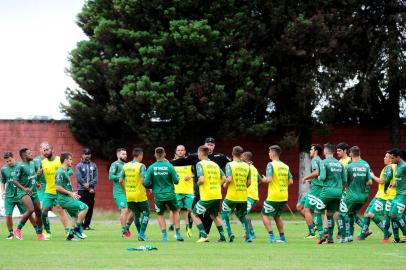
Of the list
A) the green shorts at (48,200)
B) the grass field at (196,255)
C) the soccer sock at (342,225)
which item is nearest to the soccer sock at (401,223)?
the grass field at (196,255)

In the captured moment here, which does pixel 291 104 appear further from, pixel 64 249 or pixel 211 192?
pixel 64 249

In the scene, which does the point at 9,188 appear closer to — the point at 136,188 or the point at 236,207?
the point at 136,188

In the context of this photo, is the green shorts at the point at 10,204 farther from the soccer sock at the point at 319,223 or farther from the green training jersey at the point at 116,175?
the soccer sock at the point at 319,223

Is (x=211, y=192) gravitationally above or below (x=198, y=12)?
below

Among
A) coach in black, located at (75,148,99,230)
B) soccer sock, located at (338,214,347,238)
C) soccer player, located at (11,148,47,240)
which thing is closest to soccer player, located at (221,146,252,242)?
soccer sock, located at (338,214,347,238)

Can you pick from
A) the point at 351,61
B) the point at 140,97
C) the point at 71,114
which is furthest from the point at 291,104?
the point at 71,114

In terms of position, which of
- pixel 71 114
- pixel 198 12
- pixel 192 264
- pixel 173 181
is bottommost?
pixel 192 264

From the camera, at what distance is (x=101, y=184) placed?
4444 centimetres

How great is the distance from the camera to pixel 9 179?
24.4 meters

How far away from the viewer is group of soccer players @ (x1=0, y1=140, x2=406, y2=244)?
2289 centimetres

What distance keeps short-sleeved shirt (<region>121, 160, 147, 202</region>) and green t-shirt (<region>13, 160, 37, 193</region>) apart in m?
2.22

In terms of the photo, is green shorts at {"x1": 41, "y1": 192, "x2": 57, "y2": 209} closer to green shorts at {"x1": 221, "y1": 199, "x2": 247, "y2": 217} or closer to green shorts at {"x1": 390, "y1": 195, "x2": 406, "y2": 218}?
green shorts at {"x1": 221, "y1": 199, "x2": 247, "y2": 217}

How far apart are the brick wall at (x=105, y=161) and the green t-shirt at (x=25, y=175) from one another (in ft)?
63.6

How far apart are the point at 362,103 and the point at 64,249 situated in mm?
24124
